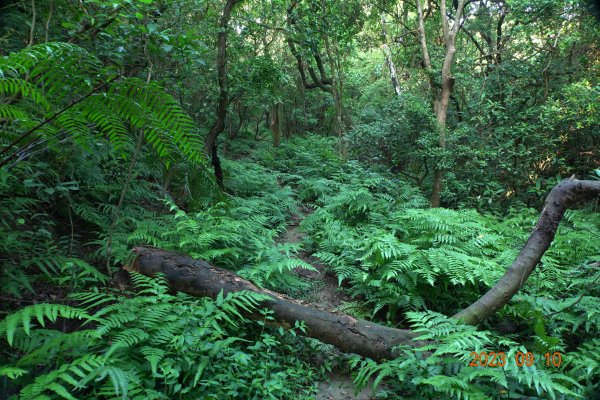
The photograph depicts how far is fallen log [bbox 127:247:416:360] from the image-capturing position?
10.8 ft

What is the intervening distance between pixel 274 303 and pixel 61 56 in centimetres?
261

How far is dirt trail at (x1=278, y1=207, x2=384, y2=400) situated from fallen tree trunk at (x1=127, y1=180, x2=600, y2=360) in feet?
0.95

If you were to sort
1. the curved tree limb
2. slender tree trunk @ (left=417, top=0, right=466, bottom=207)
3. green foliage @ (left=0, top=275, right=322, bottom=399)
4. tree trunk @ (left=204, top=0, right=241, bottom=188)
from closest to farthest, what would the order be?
green foliage @ (left=0, top=275, right=322, bottom=399)
the curved tree limb
tree trunk @ (left=204, top=0, right=241, bottom=188)
slender tree trunk @ (left=417, top=0, right=466, bottom=207)

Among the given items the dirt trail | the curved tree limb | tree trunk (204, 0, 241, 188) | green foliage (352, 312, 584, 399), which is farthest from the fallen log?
tree trunk (204, 0, 241, 188)

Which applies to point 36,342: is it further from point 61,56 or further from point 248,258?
point 248,258

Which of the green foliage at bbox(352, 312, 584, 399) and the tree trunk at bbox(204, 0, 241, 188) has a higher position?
the tree trunk at bbox(204, 0, 241, 188)

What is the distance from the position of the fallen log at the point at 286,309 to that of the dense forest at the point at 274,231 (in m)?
0.02

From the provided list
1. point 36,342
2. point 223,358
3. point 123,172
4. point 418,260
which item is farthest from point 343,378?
point 123,172

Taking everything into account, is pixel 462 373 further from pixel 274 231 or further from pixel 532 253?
pixel 274 231

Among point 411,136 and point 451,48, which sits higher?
point 451,48

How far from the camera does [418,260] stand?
4359mm

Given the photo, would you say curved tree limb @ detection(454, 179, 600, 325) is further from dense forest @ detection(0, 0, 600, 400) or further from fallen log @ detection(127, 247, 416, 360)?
fallen log @ detection(127, 247, 416, 360)

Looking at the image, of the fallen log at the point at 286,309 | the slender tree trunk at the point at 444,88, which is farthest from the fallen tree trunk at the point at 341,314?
the slender tree trunk at the point at 444,88

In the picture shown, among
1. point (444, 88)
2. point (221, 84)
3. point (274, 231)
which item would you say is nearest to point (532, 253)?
point (274, 231)
